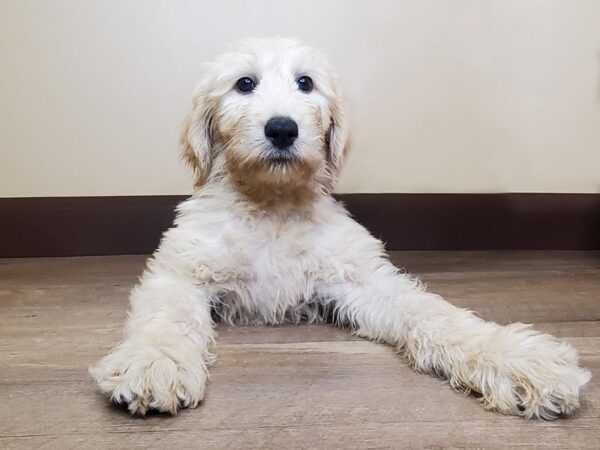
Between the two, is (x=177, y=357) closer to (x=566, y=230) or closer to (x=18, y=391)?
(x=18, y=391)

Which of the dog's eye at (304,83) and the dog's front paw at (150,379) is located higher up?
the dog's eye at (304,83)

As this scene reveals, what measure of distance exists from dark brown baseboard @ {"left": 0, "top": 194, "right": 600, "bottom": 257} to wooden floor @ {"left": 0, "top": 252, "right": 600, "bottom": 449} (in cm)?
53

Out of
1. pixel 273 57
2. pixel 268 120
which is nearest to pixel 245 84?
pixel 273 57

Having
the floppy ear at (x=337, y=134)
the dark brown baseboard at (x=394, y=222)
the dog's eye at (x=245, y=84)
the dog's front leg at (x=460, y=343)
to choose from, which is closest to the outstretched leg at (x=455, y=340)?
the dog's front leg at (x=460, y=343)

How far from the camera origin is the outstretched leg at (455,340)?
123 cm

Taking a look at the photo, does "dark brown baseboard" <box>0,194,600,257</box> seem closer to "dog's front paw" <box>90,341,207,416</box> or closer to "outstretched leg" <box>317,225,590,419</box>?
"outstretched leg" <box>317,225,590,419</box>

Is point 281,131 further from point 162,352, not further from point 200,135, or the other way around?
point 162,352

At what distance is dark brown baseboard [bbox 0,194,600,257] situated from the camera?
8.55 feet

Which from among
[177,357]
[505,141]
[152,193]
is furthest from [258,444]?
[505,141]

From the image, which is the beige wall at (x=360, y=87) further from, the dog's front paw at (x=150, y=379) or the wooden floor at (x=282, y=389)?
the dog's front paw at (x=150, y=379)

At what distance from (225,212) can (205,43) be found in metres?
0.92

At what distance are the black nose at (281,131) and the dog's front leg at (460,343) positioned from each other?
336mm

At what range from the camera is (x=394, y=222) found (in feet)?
8.70

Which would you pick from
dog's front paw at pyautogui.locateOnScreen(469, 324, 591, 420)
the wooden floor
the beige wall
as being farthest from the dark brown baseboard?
dog's front paw at pyautogui.locateOnScreen(469, 324, 591, 420)
